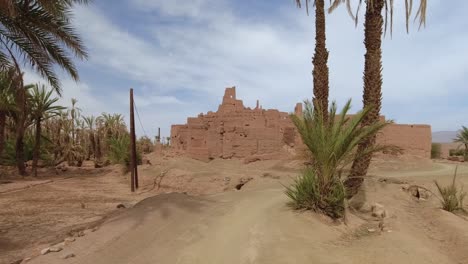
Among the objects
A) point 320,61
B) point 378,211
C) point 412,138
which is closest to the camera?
point 378,211

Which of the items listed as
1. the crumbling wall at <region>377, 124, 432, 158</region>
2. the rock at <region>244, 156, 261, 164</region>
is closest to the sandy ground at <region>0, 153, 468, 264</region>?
the rock at <region>244, 156, 261, 164</region>

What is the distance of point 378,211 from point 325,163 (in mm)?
1881

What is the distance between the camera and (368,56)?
33.7 ft

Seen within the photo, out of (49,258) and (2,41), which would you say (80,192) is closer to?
(2,41)

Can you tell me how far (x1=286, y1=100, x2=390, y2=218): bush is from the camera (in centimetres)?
793

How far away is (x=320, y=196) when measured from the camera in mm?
7832

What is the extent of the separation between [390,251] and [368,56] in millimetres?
5643

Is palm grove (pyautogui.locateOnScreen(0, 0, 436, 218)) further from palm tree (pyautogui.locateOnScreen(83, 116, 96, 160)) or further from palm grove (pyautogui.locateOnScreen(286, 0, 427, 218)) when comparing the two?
palm tree (pyautogui.locateOnScreen(83, 116, 96, 160))

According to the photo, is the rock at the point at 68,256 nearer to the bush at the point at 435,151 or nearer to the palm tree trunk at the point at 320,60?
the palm tree trunk at the point at 320,60

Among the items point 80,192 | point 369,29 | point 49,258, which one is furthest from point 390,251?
point 80,192

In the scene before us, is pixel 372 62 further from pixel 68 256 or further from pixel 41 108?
pixel 41 108

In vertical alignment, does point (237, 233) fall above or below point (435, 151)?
below

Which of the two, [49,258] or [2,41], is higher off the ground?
[2,41]

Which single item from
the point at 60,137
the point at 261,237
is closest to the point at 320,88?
the point at 261,237
